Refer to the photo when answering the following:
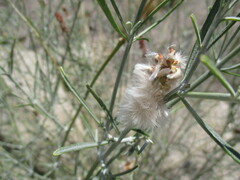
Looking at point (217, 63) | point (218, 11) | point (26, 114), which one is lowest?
point (26, 114)

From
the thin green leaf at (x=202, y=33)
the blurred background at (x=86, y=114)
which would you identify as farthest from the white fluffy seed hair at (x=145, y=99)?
the blurred background at (x=86, y=114)

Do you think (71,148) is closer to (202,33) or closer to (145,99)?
(145,99)

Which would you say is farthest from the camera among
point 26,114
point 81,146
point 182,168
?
point 182,168

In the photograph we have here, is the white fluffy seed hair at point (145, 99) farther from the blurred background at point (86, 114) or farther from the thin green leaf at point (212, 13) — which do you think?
the blurred background at point (86, 114)

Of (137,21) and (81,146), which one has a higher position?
(137,21)

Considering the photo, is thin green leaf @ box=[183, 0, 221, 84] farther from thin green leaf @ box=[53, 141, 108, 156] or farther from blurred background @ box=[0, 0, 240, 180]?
blurred background @ box=[0, 0, 240, 180]

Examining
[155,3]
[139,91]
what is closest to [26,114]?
[155,3]

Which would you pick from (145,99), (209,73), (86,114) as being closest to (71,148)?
(145,99)

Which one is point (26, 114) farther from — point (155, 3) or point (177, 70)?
point (177, 70)

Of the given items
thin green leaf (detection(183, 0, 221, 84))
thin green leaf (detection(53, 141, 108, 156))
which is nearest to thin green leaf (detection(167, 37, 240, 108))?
thin green leaf (detection(183, 0, 221, 84))
